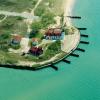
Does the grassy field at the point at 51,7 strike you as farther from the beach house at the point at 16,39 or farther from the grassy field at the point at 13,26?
the beach house at the point at 16,39

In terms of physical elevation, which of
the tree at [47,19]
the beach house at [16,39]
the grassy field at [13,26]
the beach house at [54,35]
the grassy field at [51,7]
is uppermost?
the grassy field at [51,7]

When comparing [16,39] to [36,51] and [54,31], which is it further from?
[54,31]

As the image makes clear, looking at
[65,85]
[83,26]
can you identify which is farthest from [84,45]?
[65,85]

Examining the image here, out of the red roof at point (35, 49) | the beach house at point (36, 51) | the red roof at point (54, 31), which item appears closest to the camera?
the beach house at point (36, 51)

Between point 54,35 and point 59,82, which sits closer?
point 59,82

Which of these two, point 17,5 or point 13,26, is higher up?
point 17,5

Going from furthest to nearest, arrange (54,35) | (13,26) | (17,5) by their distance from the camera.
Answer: (17,5)
(13,26)
(54,35)

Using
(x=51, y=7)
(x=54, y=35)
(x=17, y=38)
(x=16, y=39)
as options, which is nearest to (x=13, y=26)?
(x=17, y=38)

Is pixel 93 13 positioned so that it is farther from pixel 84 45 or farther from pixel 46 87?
pixel 46 87

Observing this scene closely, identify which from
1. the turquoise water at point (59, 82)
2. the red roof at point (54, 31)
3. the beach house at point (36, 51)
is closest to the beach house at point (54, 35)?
the red roof at point (54, 31)
